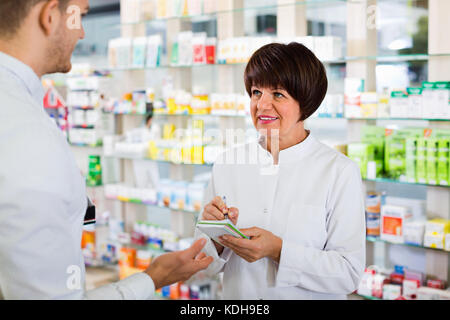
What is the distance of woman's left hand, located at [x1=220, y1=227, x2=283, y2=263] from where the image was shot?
1782mm

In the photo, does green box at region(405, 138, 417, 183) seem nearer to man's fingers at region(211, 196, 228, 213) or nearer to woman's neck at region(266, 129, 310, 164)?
woman's neck at region(266, 129, 310, 164)

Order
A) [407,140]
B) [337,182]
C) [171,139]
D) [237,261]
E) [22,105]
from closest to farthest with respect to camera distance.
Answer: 1. [22,105]
2. [337,182]
3. [237,261]
4. [407,140]
5. [171,139]

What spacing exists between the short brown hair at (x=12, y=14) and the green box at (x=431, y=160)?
2577 millimetres

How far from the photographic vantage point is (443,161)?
3074 mm

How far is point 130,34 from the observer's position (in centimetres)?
478

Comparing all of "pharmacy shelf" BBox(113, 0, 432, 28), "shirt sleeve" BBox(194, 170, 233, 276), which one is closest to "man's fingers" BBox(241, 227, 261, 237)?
"shirt sleeve" BBox(194, 170, 233, 276)

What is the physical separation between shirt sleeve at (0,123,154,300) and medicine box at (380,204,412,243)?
2.58 m

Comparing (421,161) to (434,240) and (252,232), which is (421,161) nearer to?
(434,240)

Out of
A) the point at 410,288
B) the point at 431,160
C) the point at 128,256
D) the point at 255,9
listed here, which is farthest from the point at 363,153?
the point at 128,256

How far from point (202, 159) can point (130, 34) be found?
1.50m

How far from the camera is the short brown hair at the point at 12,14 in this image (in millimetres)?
1181
